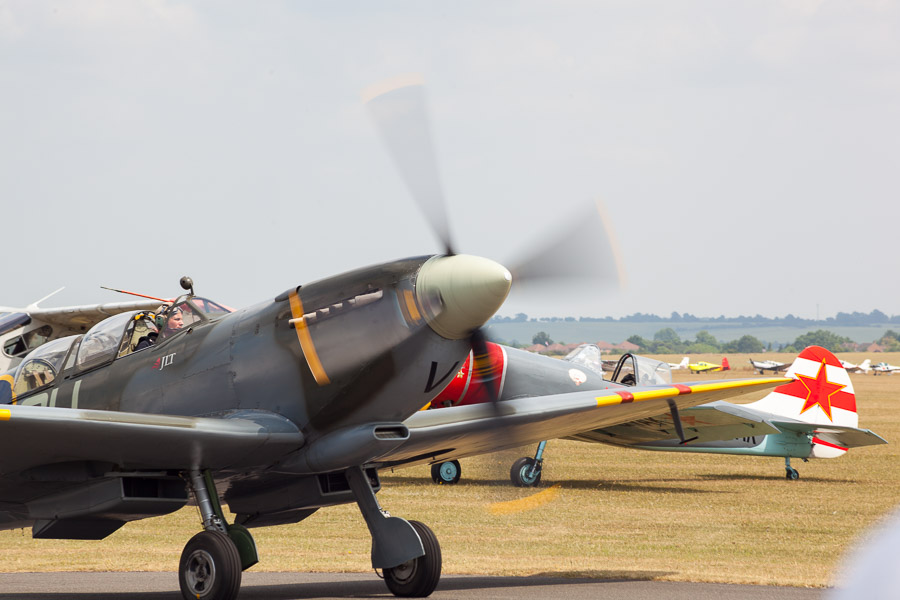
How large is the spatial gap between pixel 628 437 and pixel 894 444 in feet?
38.9

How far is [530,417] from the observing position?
8227mm

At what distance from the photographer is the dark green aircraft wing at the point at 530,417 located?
799 centimetres

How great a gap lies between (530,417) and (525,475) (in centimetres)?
972

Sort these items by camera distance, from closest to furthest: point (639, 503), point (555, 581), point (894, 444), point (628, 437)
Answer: point (555, 581)
point (639, 503)
point (628, 437)
point (894, 444)

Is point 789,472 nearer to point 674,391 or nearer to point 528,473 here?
point 528,473

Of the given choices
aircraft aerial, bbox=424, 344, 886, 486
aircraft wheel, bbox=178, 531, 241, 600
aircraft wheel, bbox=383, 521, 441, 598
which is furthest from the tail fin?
aircraft wheel, bbox=178, 531, 241, 600

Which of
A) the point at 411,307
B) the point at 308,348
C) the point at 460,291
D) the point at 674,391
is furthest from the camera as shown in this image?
the point at 674,391

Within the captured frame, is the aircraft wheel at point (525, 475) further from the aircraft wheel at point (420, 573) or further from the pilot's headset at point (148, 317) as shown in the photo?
the pilot's headset at point (148, 317)

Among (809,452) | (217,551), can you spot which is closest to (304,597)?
(217,551)

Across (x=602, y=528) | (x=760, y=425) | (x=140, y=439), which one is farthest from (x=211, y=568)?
(x=760, y=425)

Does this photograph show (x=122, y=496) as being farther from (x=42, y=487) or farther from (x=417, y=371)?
(x=417, y=371)

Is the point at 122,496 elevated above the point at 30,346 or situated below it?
above

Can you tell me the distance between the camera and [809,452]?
19078mm

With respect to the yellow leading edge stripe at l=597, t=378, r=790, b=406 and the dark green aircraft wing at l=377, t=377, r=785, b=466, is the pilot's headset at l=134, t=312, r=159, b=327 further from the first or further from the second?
the yellow leading edge stripe at l=597, t=378, r=790, b=406
